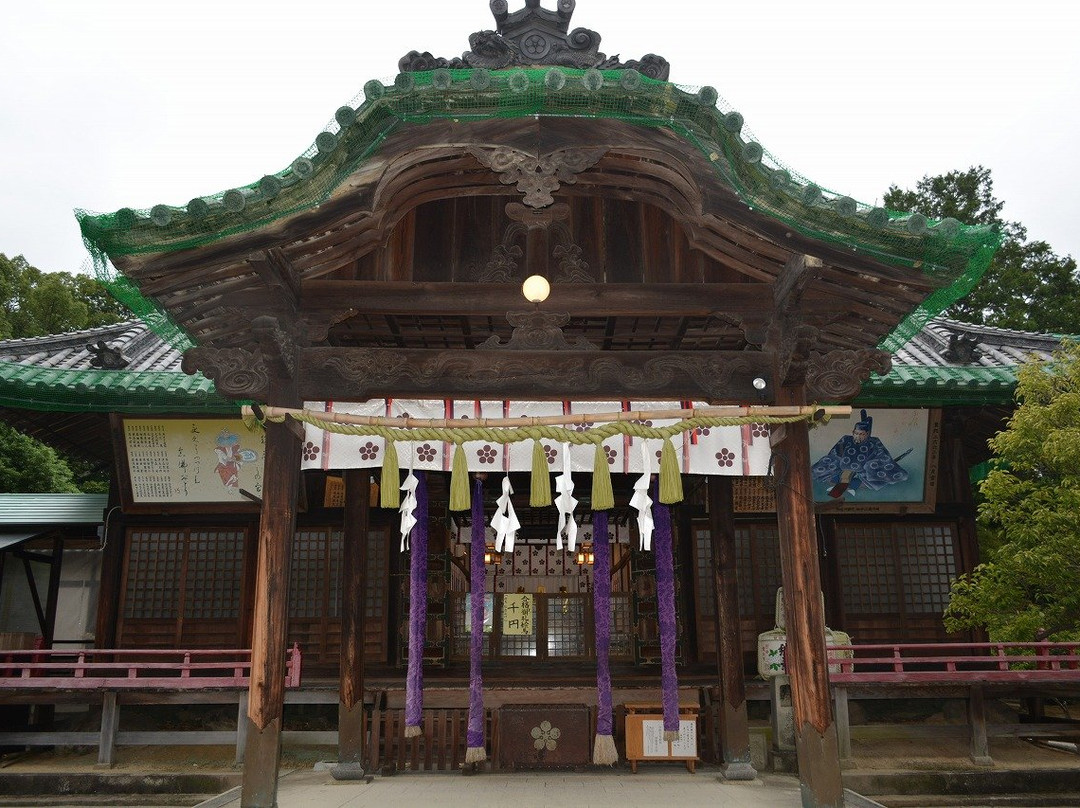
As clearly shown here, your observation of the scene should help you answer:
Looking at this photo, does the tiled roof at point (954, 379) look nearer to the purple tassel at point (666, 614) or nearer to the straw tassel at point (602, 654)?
the purple tassel at point (666, 614)

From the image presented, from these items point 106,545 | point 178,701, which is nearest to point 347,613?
point 178,701

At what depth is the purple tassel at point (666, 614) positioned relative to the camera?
9.91 m

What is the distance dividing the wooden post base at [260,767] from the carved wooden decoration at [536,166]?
4.74m

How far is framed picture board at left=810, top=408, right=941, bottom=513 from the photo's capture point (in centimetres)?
1262

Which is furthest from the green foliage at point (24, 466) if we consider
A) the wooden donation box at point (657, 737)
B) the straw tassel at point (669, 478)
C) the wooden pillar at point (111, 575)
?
the straw tassel at point (669, 478)

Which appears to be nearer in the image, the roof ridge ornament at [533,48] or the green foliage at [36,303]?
the roof ridge ornament at [533,48]

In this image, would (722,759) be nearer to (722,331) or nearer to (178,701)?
(722,331)

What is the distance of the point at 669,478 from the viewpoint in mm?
7480

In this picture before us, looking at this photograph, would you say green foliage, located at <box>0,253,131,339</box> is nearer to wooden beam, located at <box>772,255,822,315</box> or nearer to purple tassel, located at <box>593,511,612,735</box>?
purple tassel, located at <box>593,511,612,735</box>

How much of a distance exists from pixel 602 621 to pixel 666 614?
0.85 metres

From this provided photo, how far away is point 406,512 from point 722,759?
5492 millimetres

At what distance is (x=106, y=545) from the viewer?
515 inches

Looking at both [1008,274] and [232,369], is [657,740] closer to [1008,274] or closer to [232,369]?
[232,369]

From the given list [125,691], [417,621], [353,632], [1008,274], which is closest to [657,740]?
[417,621]
